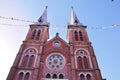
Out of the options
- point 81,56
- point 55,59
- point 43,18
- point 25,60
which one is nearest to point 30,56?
point 25,60

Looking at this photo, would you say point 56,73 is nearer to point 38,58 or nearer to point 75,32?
point 38,58

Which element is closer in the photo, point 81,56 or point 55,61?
point 55,61

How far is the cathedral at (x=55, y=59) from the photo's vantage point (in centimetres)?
2283

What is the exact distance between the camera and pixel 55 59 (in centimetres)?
2575

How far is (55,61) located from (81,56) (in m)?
4.26

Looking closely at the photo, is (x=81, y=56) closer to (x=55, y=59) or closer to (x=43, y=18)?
(x=55, y=59)

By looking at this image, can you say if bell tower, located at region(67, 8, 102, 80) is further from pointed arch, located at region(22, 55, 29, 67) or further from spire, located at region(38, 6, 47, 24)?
pointed arch, located at region(22, 55, 29, 67)

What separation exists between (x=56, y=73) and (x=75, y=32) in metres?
11.3

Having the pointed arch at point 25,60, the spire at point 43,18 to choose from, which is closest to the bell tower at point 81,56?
the spire at point 43,18

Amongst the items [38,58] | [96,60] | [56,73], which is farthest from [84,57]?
[38,58]

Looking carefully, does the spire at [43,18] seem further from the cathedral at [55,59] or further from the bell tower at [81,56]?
the bell tower at [81,56]

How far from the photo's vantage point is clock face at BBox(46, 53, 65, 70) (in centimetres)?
2445

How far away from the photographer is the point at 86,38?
99.0 ft

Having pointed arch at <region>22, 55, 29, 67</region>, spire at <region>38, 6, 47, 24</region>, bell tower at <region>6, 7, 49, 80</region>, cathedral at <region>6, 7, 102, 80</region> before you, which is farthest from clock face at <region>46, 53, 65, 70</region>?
spire at <region>38, 6, 47, 24</region>
